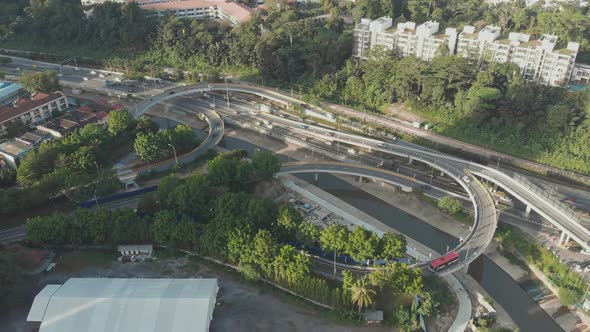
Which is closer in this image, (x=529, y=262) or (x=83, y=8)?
(x=529, y=262)

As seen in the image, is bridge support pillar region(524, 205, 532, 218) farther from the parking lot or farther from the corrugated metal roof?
the corrugated metal roof

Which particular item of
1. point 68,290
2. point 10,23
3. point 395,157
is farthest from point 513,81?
point 10,23

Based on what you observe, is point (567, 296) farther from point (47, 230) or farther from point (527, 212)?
point (47, 230)

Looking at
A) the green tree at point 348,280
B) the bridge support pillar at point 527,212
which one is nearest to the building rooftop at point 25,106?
the green tree at point 348,280

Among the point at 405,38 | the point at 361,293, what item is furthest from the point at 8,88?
the point at 361,293

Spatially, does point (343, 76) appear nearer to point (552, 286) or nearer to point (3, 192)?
point (552, 286)

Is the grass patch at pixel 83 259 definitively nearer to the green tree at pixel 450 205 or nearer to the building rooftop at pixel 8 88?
the green tree at pixel 450 205

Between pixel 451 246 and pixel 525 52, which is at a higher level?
pixel 525 52
